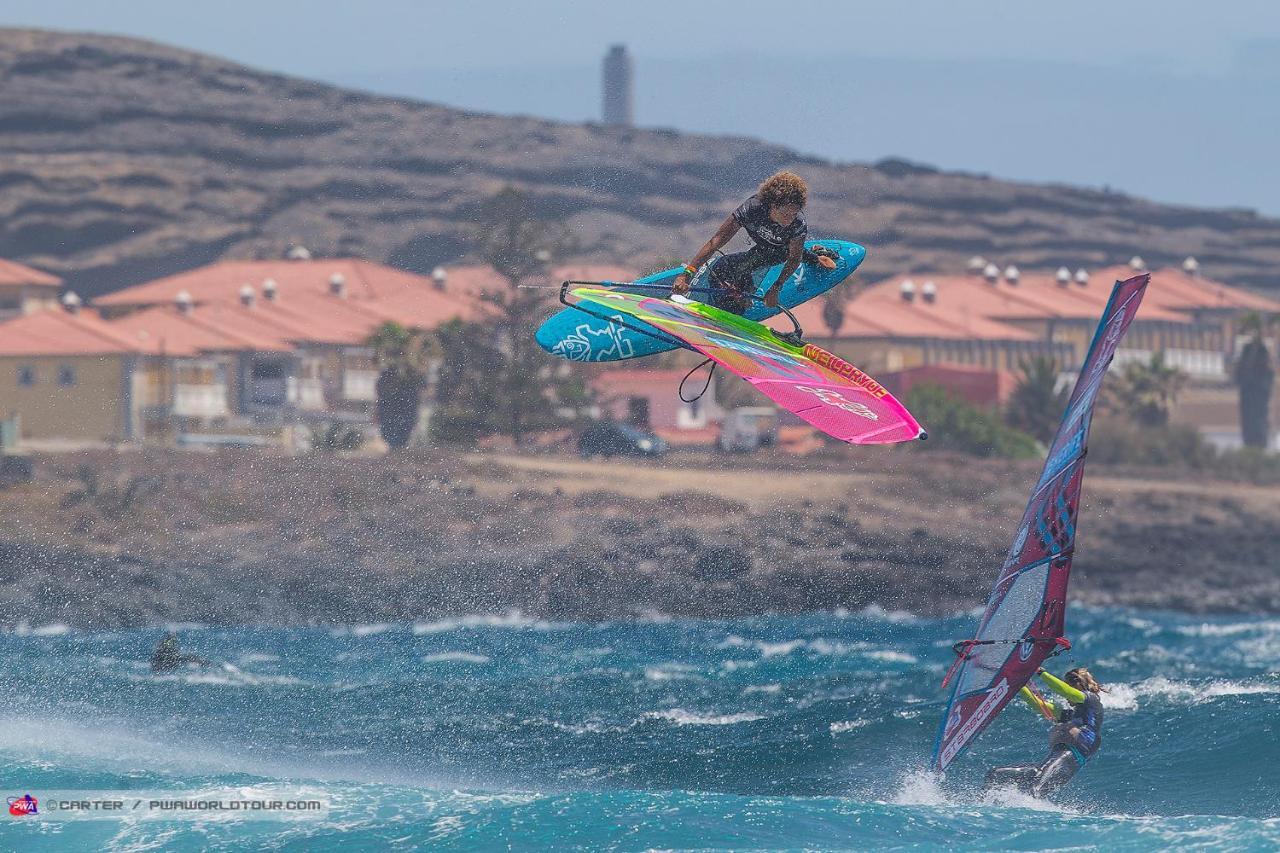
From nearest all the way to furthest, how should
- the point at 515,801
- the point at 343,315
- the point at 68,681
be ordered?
the point at 515,801
the point at 68,681
the point at 343,315

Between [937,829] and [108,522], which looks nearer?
[937,829]

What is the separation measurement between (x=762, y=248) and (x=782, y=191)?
Result: 109 centimetres

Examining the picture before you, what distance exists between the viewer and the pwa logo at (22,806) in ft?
84.5

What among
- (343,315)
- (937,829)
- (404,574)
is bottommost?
(404,574)

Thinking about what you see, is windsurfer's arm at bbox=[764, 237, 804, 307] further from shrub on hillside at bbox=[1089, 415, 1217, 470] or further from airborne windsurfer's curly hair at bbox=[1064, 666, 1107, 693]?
shrub on hillside at bbox=[1089, 415, 1217, 470]

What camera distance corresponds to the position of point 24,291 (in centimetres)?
10269

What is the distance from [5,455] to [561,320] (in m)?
63.5

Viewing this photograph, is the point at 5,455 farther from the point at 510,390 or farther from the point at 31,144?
the point at 31,144

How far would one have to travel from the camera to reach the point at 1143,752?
31.8 meters

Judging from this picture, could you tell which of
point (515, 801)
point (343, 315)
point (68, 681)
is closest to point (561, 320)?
point (515, 801)

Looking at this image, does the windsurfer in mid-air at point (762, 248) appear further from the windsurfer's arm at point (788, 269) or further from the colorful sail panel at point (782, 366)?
the colorful sail panel at point (782, 366)

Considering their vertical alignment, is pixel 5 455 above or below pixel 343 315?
below

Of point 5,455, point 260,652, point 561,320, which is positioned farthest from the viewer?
point 5,455

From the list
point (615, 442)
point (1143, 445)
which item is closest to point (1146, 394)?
point (1143, 445)
